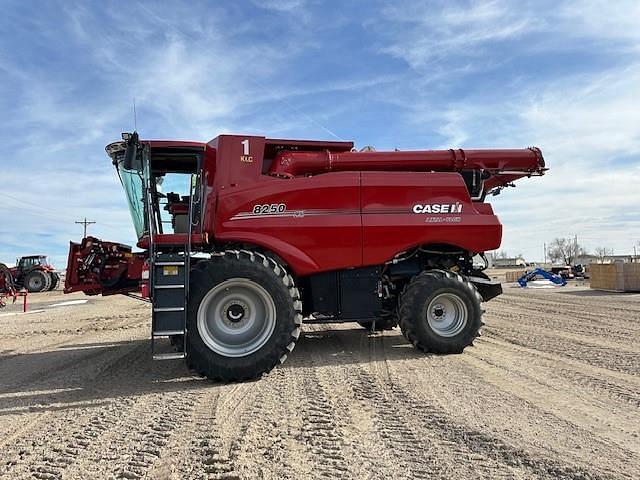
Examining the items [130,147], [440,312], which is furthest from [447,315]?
[130,147]

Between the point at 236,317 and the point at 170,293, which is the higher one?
the point at 170,293

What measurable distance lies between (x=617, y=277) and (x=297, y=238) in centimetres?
2282

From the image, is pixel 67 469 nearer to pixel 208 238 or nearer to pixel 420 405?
pixel 420 405

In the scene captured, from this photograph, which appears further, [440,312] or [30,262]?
[30,262]

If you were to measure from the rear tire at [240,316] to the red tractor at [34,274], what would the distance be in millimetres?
28814

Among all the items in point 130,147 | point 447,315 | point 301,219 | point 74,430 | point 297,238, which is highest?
point 130,147

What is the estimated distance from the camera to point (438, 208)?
708 centimetres

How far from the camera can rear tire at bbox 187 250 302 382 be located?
224 inches

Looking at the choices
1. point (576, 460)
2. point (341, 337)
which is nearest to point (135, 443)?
point (576, 460)

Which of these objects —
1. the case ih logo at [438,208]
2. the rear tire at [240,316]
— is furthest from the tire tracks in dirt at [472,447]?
the case ih logo at [438,208]

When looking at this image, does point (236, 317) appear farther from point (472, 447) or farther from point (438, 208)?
point (472, 447)

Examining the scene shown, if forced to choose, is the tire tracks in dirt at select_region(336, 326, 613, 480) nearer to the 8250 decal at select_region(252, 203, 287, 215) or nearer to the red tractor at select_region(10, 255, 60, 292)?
the 8250 decal at select_region(252, 203, 287, 215)

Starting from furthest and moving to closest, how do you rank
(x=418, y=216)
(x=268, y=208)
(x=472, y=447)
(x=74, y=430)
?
(x=418, y=216) < (x=268, y=208) < (x=74, y=430) < (x=472, y=447)

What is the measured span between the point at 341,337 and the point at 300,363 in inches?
93.7
